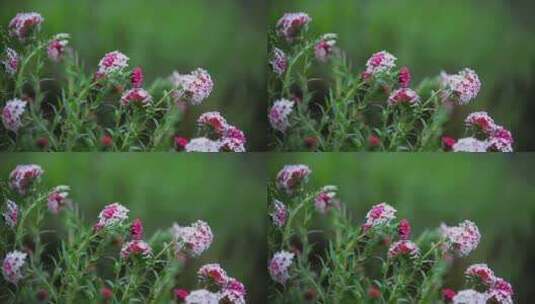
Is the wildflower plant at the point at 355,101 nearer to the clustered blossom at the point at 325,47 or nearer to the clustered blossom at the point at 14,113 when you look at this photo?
the clustered blossom at the point at 325,47

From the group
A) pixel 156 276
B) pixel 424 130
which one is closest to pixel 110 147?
pixel 156 276

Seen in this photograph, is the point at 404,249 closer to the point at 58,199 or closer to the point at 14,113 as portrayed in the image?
the point at 58,199

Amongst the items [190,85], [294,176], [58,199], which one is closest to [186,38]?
[190,85]

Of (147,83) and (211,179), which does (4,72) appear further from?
(211,179)

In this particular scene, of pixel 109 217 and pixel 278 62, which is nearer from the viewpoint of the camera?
pixel 109 217

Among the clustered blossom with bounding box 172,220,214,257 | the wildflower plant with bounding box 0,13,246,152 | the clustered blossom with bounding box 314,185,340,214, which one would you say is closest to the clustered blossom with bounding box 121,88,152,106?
the wildflower plant with bounding box 0,13,246,152

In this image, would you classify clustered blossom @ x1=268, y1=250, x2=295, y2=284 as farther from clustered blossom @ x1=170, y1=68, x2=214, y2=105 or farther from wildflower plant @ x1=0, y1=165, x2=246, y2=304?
clustered blossom @ x1=170, y1=68, x2=214, y2=105

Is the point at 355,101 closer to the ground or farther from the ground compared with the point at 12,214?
farther from the ground
